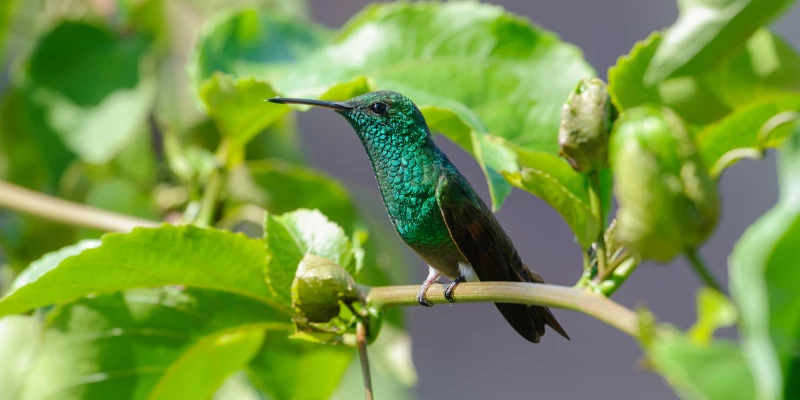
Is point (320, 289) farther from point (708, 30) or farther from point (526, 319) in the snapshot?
point (708, 30)

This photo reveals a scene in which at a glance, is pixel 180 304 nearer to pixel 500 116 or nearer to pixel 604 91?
pixel 500 116

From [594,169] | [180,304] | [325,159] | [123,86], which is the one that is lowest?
[325,159]

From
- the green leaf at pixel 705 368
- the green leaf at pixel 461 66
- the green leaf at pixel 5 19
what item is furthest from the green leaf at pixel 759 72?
the green leaf at pixel 5 19

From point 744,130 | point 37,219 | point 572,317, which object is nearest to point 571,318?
point 572,317

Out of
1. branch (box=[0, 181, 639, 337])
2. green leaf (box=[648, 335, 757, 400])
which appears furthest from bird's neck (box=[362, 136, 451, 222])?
green leaf (box=[648, 335, 757, 400])

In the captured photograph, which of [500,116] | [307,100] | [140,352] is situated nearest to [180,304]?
[140,352]

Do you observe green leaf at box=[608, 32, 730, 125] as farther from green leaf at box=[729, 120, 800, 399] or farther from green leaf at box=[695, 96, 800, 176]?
green leaf at box=[729, 120, 800, 399]
